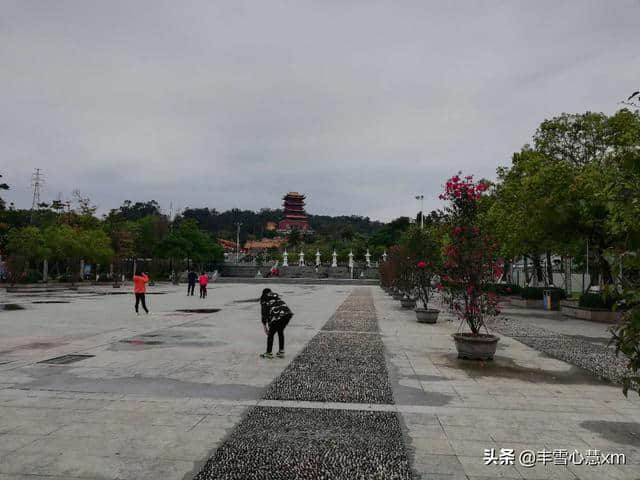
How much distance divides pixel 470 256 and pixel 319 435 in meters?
5.77

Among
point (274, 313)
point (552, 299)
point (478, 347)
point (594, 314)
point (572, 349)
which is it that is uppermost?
point (274, 313)

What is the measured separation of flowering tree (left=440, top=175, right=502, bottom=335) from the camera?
9398 millimetres

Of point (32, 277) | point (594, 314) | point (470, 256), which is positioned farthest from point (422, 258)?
point (32, 277)

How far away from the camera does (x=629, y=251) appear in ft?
8.64

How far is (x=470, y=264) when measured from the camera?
9367 mm

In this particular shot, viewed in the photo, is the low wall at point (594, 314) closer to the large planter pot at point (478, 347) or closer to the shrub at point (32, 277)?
the large planter pot at point (478, 347)

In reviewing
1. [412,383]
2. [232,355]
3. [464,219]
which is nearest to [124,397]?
[232,355]

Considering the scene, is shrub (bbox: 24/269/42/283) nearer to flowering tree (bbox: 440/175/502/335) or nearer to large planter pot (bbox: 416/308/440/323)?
large planter pot (bbox: 416/308/440/323)

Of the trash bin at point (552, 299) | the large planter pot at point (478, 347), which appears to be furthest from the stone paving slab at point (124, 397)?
the trash bin at point (552, 299)

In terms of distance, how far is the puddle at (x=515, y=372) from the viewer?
7738mm

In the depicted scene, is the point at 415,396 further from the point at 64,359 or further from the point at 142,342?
the point at 142,342

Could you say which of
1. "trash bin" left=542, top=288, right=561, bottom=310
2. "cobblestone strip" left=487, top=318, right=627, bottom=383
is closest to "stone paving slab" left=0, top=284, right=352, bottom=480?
"cobblestone strip" left=487, top=318, right=627, bottom=383

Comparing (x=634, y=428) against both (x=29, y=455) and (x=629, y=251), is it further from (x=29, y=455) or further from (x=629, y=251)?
(x=29, y=455)

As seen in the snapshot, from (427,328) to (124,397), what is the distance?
33.6 feet
